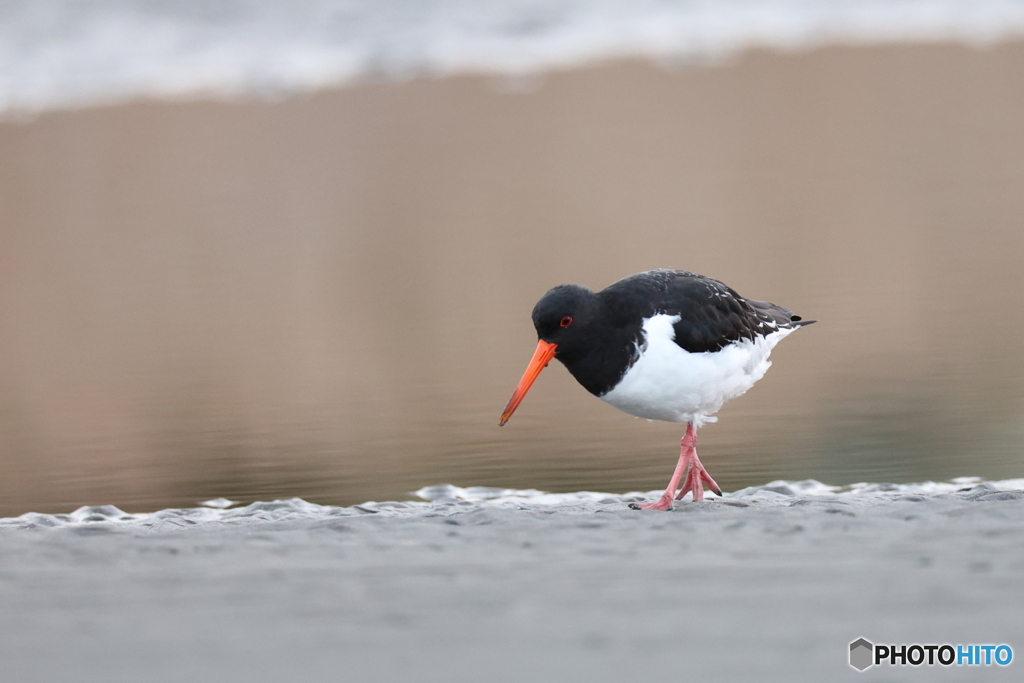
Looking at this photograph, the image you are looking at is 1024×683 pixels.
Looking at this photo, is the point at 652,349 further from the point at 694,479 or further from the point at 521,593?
the point at 521,593

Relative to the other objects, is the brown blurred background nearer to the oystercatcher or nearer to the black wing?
the oystercatcher

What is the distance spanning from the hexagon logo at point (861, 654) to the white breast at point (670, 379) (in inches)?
118

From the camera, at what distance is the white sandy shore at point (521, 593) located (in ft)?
15.7

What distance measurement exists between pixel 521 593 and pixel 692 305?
9.54 feet

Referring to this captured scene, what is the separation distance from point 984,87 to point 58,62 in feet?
68.4

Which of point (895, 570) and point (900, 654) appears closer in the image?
point (900, 654)

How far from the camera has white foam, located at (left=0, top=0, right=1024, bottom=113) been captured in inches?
1283

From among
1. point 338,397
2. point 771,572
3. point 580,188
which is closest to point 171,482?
point 338,397

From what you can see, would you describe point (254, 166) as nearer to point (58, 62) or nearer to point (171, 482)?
point (58, 62)

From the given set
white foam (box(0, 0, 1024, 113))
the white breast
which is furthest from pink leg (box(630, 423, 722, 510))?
white foam (box(0, 0, 1024, 113))

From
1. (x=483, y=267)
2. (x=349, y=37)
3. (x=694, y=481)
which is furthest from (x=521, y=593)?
(x=349, y=37)

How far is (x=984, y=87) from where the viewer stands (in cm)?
2650

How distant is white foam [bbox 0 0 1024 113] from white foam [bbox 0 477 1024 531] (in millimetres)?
24809

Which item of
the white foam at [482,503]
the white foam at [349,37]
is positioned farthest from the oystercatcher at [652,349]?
the white foam at [349,37]
